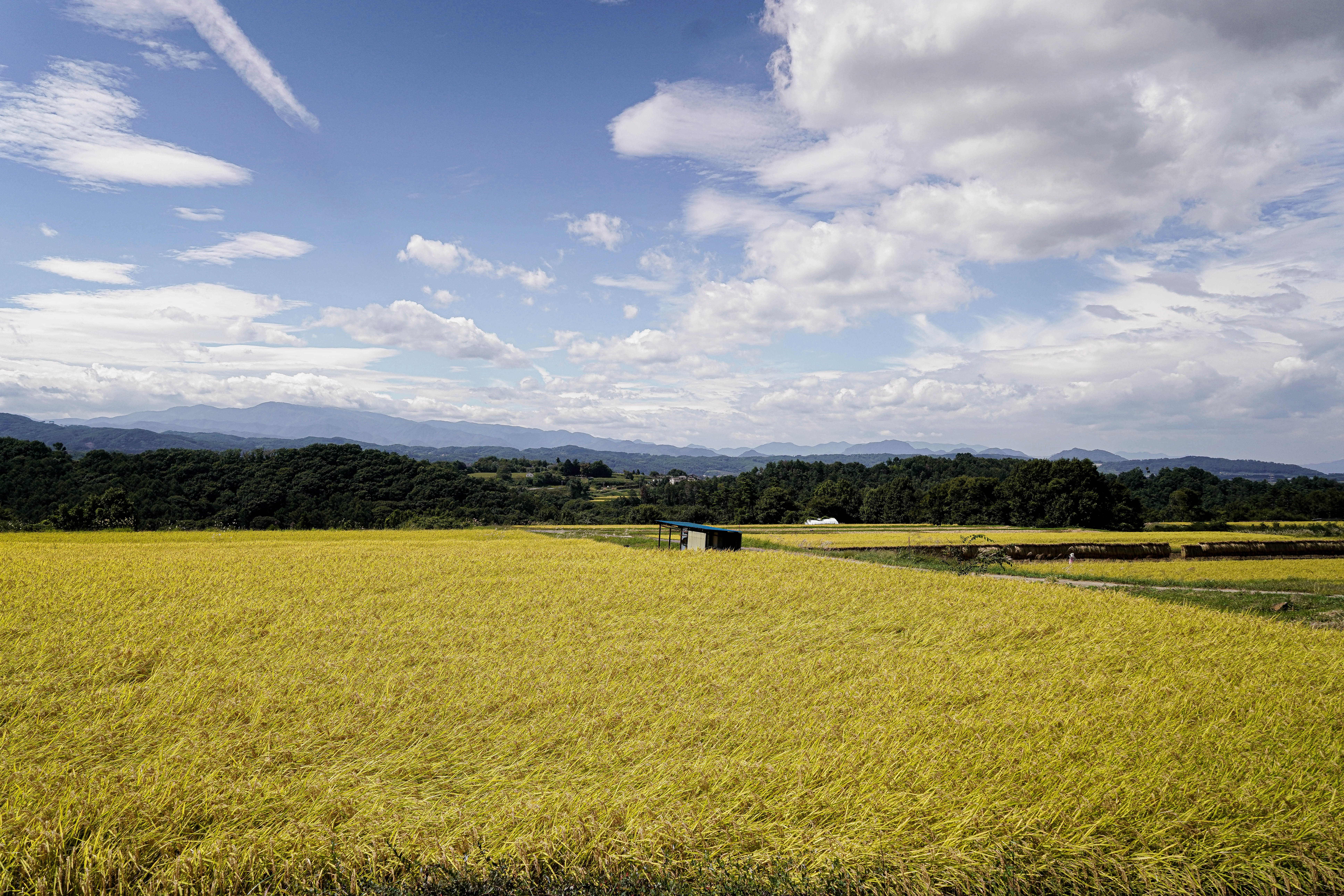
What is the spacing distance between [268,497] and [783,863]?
67.6 m

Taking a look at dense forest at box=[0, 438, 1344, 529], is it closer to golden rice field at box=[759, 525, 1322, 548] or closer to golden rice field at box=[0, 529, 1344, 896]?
golden rice field at box=[759, 525, 1322, 548]

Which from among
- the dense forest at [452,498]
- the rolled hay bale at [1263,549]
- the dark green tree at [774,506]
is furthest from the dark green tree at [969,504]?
the rolled hay bale at [1263,549]

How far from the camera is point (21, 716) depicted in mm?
7004

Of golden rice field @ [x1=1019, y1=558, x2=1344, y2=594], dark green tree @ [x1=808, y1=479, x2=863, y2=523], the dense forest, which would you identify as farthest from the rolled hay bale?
dark green tree @ [x1=808, y1=479, x2=863, y2=523]

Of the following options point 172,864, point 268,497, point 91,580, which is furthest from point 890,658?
point 268,497

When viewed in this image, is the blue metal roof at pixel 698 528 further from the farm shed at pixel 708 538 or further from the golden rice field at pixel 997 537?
the golden rice field at pixel 997 537

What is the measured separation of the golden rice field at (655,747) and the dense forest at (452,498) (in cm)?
4634

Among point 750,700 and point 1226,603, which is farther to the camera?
point 1226,603

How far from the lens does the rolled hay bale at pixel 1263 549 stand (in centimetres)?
3294

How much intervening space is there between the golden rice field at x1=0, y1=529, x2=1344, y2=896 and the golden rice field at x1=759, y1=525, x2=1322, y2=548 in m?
26.9

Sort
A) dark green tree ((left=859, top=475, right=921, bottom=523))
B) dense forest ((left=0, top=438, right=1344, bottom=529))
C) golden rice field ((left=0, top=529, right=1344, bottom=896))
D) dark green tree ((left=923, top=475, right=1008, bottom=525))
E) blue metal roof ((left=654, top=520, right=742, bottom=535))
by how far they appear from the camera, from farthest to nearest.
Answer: dark green tree ((left=859, top=475, right=921, bottom=523)), dark green tree ((left=923, top=475, right=1008, bottom=525)), dense forest ((left=0, top=438, right=1344, bottom=529)), blue metal roof ((left=654, top=520, right=742, bottom=535)), golden rice field ((left=0, top=529, right=1344, bottom=896))

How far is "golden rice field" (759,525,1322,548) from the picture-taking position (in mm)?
39375

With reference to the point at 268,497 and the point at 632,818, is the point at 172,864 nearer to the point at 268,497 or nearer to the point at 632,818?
the point at 632,818

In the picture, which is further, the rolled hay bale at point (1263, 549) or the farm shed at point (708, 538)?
the rolled hay bale at point (1263, 549)
